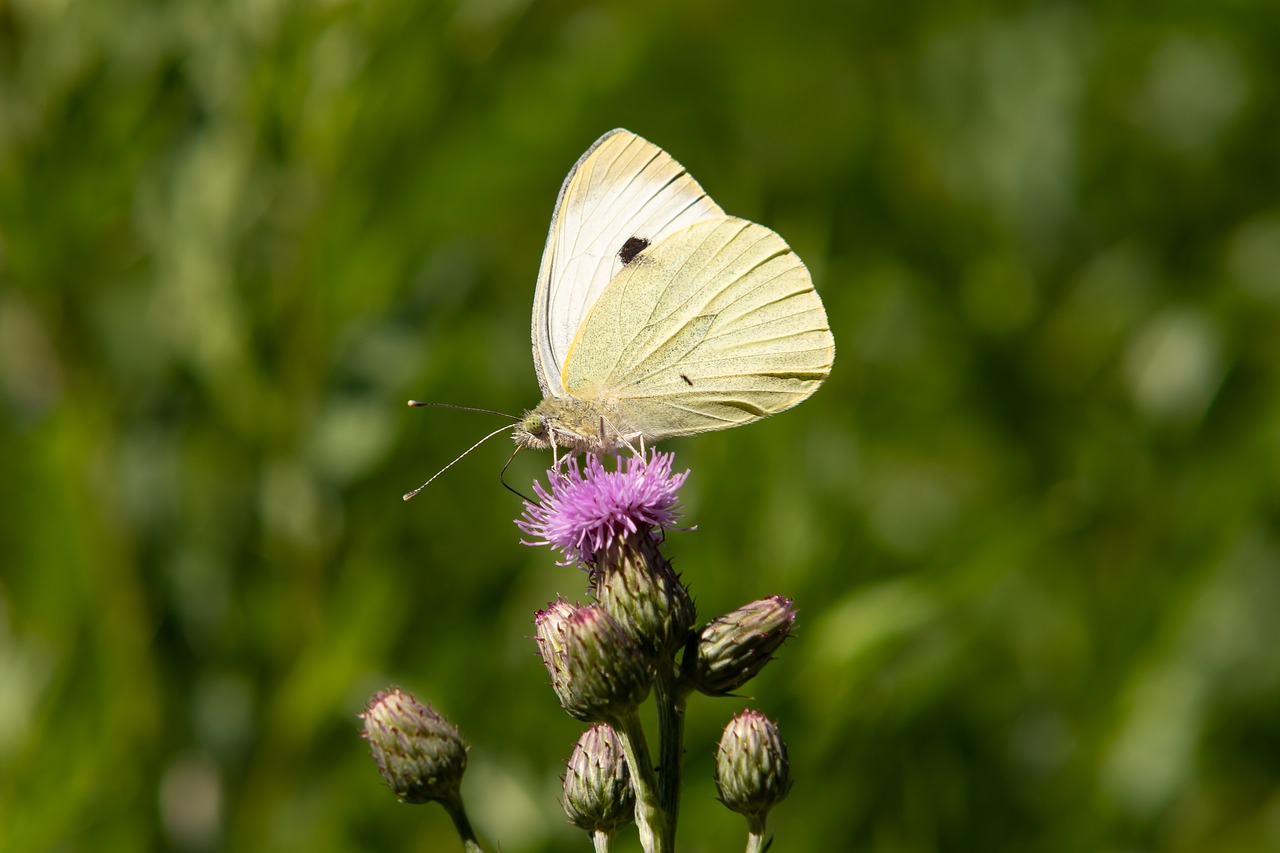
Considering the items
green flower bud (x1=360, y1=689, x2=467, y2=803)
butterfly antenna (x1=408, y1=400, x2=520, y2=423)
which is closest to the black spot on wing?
butterfly antenna (x1=408, y1=400, x2=520, y2=423)

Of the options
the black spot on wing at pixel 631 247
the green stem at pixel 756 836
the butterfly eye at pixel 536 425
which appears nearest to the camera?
the green stem at pixel 756 836

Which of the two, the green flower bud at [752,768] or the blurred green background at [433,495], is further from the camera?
the blurred green background at [433,495]

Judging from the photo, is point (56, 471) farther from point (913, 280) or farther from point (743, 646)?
point (913, 280)

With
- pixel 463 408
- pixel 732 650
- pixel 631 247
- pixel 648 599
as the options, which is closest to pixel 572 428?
pixel 463 408

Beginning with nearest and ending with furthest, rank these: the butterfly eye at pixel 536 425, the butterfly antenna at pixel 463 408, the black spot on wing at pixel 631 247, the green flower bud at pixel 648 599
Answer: the green flower bud at pixel 648 599, the butterfly antenna at pixel 463 408, the butterfly eye at pixel 536 425, the black spot on wing at pixel 631 247

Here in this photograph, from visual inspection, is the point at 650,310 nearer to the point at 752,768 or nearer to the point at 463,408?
the point at 463,408

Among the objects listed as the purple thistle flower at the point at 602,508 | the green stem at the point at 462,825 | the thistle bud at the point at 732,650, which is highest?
the purple thistle flower at the point at 602,508

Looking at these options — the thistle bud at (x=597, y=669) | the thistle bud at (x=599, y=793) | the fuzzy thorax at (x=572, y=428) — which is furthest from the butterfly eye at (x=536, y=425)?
the thistle bud at (x=599, y=793)

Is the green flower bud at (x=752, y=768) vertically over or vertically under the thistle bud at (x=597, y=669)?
under

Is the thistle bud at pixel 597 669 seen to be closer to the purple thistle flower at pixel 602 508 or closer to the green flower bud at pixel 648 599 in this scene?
the green flower bud at pixel 648 599
